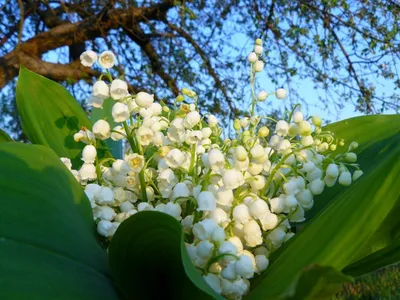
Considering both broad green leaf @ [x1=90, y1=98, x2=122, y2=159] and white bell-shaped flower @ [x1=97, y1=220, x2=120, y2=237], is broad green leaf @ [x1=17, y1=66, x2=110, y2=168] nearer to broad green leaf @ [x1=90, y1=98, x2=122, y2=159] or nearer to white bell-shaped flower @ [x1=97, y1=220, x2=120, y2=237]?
broad green leaf @ [x1=90, y1=98, x2=122, y2=159]

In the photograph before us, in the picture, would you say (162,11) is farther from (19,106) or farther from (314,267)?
(314,267)

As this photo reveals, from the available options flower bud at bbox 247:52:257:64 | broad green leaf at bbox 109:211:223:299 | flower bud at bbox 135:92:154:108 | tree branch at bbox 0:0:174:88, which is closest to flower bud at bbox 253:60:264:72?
flower bud at bbox 247:52:257:64

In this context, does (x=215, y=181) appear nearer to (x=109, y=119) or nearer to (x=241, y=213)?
(x=241, y=213)

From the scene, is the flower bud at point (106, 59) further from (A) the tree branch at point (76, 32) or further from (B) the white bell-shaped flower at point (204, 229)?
(A) the tree branch at point (76, 32)

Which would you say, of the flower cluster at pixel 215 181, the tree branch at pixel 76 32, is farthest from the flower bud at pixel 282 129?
the tree branch at pixel 76 32

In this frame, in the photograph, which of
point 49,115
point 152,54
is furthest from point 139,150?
point 152,54
